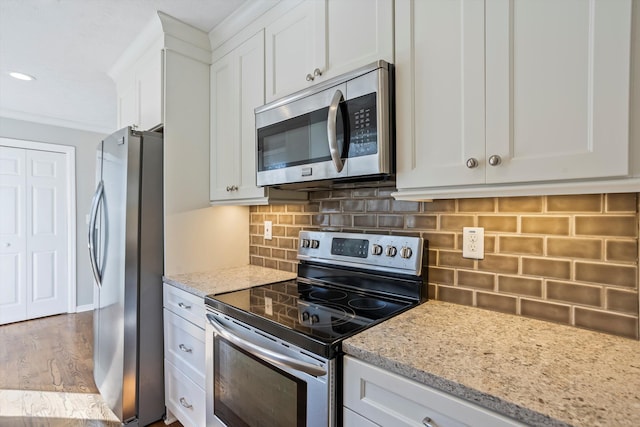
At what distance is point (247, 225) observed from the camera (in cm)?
238

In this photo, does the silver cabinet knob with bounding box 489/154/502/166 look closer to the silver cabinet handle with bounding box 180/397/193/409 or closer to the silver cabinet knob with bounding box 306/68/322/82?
the silver cabinet knob with bounding box 306/68/322/82

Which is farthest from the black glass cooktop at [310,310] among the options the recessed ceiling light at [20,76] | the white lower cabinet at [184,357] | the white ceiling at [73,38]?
the recessed ceiling light at [20,76]

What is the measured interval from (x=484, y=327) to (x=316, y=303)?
2.11 ft

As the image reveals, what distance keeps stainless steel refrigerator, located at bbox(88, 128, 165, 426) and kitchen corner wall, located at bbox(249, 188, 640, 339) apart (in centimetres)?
126

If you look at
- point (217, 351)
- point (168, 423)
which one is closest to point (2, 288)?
point (168, 423)

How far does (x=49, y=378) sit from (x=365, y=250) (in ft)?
8.67

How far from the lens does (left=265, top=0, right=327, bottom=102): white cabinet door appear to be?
1.44 metres

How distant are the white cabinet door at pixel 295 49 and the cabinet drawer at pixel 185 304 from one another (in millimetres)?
1090

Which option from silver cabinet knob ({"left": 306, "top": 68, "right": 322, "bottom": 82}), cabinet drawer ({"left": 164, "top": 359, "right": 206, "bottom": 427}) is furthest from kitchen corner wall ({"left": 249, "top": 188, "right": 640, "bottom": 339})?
cabinet drawer ({"left": 164, "top": 359, "right": 206, "bottom": 427})

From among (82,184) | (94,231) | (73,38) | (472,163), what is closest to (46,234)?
(82,184)

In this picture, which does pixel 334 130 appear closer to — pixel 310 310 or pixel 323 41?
pixel 323 41

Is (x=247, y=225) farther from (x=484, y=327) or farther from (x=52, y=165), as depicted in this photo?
(x=52, y=165)

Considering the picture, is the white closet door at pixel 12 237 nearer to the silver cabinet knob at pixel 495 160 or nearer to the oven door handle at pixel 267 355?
the oven door handle at pixel 267 355

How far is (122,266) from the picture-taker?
1.84 meters
